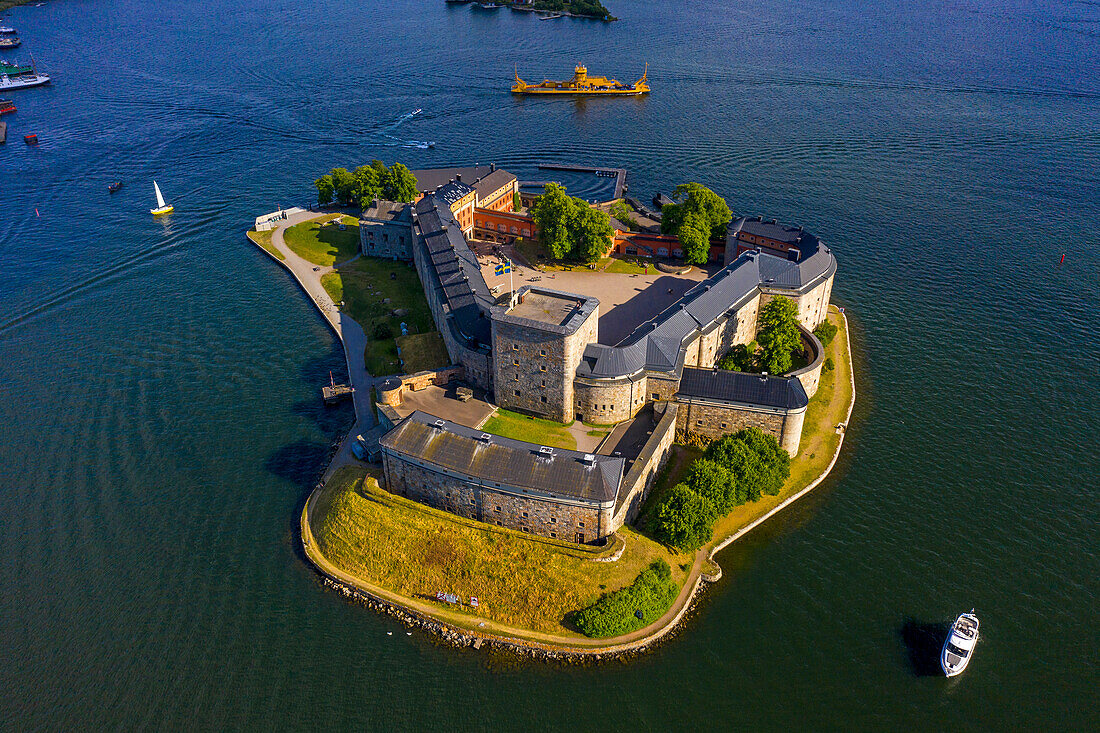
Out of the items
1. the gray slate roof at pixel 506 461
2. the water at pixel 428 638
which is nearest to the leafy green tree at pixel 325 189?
the water at pixel 428 638

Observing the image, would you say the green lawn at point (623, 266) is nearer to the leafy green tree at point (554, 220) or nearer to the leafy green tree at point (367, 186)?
the leafy green tree at point (554, 220)

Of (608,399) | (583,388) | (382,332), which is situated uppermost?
(583,388)

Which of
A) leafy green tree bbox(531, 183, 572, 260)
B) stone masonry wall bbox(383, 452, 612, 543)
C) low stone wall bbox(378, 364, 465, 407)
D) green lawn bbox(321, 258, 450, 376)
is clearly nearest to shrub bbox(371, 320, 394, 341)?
green lawn bbox(321, 258, 450, 376)

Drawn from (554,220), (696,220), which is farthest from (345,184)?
(696,220)

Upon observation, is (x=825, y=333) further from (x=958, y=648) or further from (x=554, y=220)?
(x=958, y=648)

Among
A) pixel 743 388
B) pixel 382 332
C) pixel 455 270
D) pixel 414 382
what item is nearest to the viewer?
pixel 743 388

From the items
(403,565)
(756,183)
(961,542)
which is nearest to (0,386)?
(403,565)
